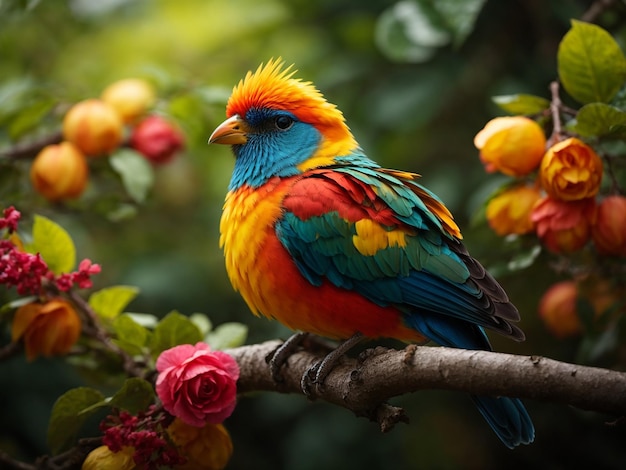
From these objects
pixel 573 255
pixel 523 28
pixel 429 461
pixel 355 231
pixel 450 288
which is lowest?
pixel 429 461

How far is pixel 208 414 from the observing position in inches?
96.3

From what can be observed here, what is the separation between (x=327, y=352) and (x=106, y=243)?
Result: 2.42 m

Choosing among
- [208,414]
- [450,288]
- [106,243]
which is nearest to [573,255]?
[450,288]

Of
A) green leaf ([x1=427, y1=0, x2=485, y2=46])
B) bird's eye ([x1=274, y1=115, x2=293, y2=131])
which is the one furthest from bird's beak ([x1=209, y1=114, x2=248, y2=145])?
green leaf ([x1=427, y1=0, x2=485, y2=46])

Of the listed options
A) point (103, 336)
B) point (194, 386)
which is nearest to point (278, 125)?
point (103, 336)

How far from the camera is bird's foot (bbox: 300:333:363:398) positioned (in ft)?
8.46

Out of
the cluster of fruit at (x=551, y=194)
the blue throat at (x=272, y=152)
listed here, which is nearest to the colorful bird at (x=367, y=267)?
the blue throat at (x=272, y=152)

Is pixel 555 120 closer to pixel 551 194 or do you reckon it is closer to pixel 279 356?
pixel 551 194

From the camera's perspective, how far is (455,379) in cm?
197

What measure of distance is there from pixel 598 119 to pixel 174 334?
1634mm

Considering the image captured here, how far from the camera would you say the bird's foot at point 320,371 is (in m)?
2.58

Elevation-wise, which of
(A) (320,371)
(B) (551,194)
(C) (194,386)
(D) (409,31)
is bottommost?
(A) (320,371)

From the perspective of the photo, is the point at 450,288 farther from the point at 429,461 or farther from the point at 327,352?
the point at 429,461

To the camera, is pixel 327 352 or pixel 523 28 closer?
pixel 327 352
